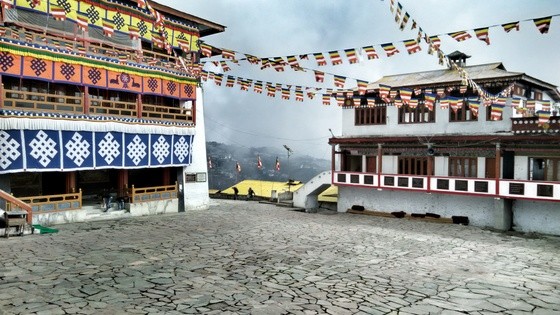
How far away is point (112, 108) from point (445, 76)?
64.8 ft

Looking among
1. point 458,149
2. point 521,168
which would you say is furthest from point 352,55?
point 521,168

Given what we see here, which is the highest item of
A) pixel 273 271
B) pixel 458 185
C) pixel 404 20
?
pixel 404 20

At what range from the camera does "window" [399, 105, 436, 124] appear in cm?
2717

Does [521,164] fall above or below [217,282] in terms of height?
above

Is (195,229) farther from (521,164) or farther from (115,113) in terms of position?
(521,164)

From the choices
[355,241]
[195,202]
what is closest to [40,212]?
[195,202]

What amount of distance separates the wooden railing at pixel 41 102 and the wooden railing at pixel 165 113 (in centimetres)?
391

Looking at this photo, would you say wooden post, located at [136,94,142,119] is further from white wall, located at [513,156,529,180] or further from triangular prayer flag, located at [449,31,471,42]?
white wall, located at [513,156,529,180]

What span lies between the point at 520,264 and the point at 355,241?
646cm

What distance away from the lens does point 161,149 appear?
27.3m

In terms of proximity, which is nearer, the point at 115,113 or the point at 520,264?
the point at 520,264

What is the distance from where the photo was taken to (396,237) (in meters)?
21.2

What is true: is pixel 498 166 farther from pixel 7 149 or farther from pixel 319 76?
pixel 7 149

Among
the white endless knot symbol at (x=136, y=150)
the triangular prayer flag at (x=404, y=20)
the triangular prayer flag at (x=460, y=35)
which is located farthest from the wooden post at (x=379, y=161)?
the white endless knot symbol at (x=136, y=150)
